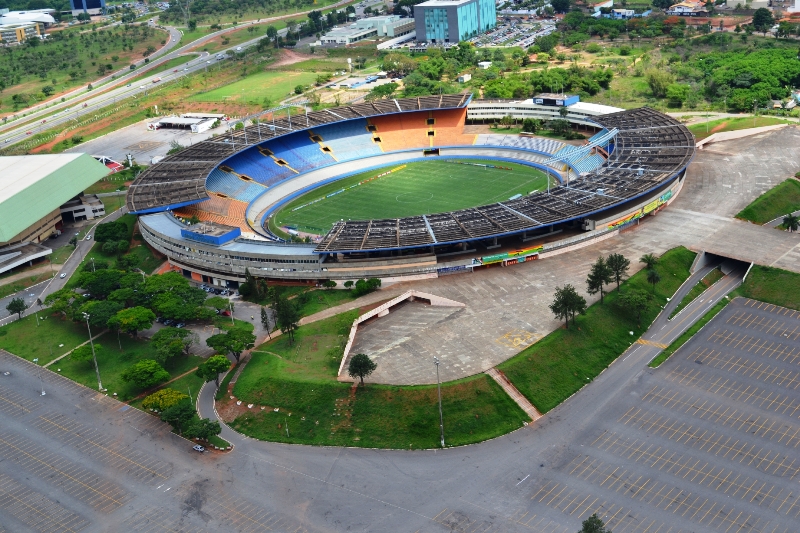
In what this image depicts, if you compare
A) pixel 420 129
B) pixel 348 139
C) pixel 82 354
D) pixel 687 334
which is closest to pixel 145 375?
pixel 82 354

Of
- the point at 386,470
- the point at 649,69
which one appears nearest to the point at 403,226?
the point at 386,470

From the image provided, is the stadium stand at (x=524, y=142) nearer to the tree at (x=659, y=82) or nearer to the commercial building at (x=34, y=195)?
the tree at (x=659, y=82)

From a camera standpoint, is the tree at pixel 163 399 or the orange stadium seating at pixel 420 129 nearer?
the tree at pixel 163 399

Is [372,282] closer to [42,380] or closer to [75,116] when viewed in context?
[42,380]

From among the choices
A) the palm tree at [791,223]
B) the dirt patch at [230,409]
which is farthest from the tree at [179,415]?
the palm tree at [791,223]

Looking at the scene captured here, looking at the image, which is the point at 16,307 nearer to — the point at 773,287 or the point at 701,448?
the point at 701,448

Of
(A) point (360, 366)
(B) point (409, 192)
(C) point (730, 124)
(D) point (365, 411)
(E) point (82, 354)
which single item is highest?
(C) point (730, 124)
